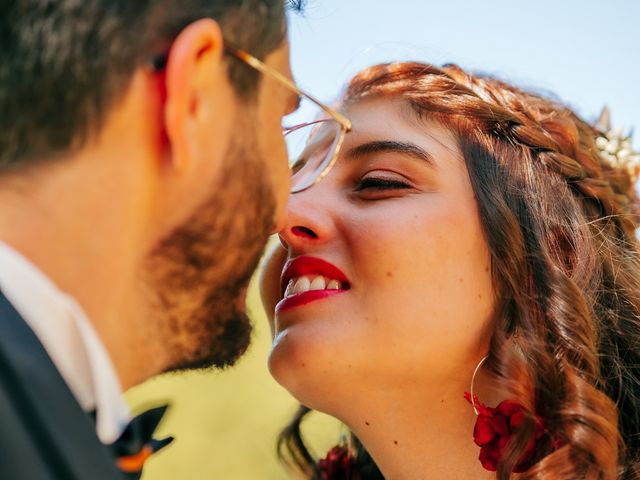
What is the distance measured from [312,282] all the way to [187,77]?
3.47 ft

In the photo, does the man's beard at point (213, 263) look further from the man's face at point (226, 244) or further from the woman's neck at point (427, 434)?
the woman's neck at point (427, 434)

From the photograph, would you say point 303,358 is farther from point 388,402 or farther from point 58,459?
point 58,459

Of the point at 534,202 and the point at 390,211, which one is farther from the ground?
the point at 390,211

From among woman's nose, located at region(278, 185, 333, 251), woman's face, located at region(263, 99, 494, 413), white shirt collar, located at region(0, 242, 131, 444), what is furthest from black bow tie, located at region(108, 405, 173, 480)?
woman's nose, located at region(278, 185, 333, 251)

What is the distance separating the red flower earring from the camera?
231 cm

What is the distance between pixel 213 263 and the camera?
1496mm

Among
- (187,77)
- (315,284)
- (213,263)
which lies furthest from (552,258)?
(187,77)

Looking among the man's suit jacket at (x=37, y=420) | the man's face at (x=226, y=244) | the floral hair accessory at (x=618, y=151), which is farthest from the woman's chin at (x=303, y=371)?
the floral hair accessory at (x=618, y=151)

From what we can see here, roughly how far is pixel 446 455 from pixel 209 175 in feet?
4.60

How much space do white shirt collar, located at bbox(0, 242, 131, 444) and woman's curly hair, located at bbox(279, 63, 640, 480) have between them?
139cm

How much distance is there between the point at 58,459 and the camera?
1.11 m

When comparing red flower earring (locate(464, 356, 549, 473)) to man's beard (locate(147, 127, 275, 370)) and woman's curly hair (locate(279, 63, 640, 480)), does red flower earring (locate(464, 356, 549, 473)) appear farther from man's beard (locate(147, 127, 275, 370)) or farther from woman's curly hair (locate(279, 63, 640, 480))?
man's beard (locate(147, 127, 275, 370))

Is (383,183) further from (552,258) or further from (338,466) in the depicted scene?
(338,466)

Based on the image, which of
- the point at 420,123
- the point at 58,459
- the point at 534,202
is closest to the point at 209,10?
the point at 58,459
